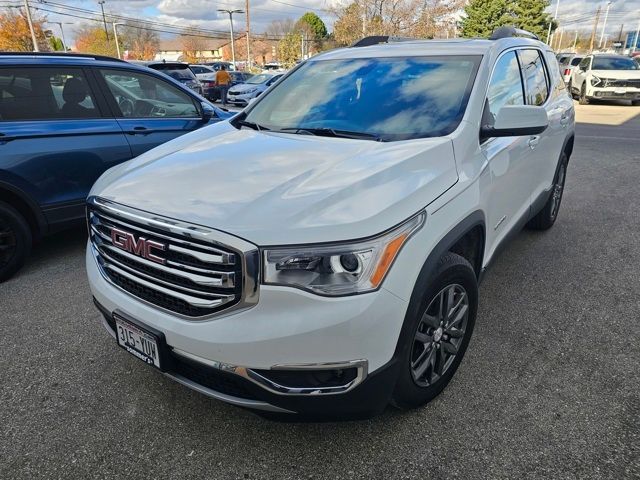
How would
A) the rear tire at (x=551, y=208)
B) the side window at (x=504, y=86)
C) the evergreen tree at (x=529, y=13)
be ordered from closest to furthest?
the side window at (x=504, y=86) < the rear tire at (x=551, y=208) < the evergreen tree at (x=529, y=13)

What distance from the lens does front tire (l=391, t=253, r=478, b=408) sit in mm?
2059

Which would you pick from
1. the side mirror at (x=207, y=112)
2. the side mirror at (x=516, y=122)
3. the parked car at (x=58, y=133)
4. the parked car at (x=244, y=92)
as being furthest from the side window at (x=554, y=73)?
the parked car at (x=244, y=92)

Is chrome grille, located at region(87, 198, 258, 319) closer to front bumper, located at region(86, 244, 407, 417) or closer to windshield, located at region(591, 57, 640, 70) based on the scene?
front bumper, located at region(86, 244, 407, 417)

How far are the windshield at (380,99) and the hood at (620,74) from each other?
1719 centimetres

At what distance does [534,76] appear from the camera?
383cm

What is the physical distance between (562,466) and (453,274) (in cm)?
94

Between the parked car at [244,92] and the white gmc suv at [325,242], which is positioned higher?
the white gmc suv at [325,242]

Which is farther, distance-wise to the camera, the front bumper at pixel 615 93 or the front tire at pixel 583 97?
the front tire at pixel 583 97

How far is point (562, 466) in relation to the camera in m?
2.06

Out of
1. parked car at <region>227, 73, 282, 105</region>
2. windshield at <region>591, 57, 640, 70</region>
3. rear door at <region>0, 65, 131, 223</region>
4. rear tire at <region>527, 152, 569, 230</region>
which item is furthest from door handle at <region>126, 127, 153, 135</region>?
windshield at <region>591, 57, 640, 70</region>

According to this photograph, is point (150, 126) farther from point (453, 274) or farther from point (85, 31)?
point (85, 31)

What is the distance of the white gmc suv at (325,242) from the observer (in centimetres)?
176

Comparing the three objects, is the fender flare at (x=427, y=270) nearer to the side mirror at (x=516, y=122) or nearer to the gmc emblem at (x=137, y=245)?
the side mirror at (x=516, y=122)

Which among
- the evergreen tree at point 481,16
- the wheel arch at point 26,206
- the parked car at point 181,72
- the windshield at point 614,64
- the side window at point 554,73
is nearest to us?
the wheel arch at point 26,206
